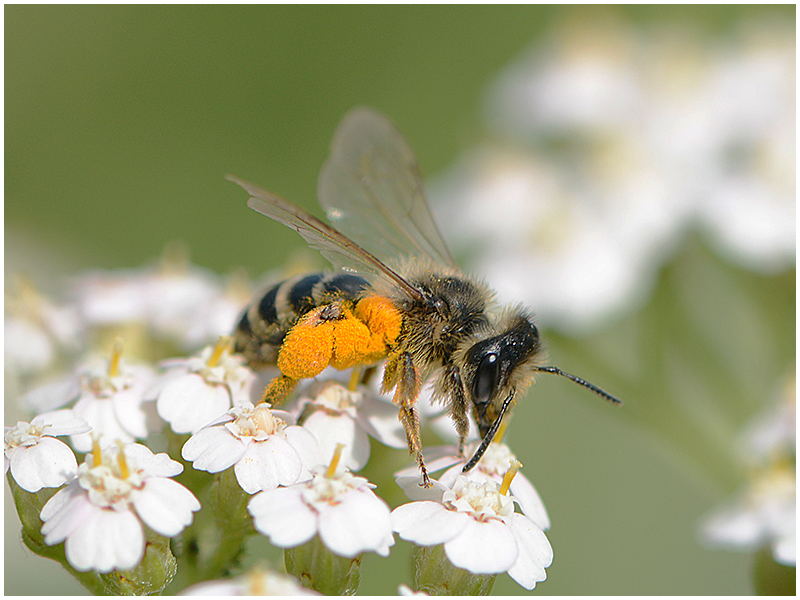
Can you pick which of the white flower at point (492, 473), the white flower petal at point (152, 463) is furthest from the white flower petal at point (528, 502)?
the white flower petal at point (152, 463)

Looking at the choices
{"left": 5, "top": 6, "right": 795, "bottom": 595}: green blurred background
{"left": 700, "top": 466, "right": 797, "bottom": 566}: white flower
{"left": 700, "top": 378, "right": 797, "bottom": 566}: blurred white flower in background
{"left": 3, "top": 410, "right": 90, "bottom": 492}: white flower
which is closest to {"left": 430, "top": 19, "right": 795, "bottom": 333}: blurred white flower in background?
{"left": 5, "top": 6, "right": 795, "bottom": 595}: green blurred background

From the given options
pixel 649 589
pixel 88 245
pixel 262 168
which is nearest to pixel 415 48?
pixel 262 168

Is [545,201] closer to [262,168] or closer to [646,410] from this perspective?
[646,410]

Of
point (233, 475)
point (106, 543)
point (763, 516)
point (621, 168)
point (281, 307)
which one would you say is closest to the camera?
point (106, 543)

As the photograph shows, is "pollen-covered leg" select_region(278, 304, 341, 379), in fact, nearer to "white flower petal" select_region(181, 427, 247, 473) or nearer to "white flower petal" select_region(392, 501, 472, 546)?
"white flower petal" select_region(181, 427, 247, 473)

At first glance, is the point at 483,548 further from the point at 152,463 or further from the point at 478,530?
the point at 152,463


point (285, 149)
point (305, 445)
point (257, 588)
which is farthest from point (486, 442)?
point (285, 149)
